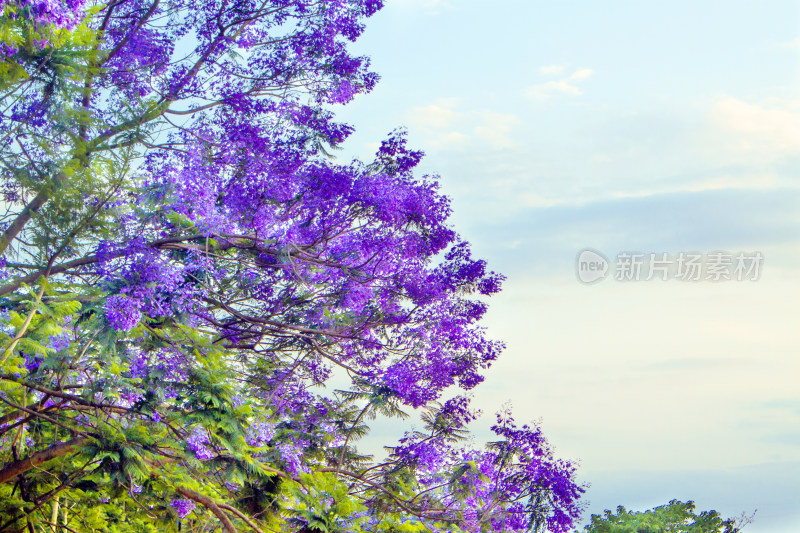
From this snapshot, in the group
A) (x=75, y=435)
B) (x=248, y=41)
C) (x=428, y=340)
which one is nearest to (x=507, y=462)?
(x=428, y=340)

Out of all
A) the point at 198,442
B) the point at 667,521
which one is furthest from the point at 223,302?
the point at 667,521

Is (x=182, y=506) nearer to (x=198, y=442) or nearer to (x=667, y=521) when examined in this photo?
(x=198, y=442)

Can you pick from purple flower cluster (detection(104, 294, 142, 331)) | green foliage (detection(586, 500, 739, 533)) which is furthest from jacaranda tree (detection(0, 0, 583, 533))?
green foliage (detection(586, 500, 739, 533))

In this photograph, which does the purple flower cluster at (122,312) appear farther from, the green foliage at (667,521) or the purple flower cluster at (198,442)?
A: the green foliage at (667,521)

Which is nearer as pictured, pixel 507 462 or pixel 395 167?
pixel 395 167

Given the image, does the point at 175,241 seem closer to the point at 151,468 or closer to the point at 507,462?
the point at 151,468

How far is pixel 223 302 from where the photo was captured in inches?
333

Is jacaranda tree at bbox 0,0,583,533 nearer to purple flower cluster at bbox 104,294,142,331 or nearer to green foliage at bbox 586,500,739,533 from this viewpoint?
purple flower cluster at bbox 104,294,142,331

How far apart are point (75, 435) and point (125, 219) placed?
1.97 metres

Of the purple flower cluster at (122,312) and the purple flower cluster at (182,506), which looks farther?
the purple flower cluster at (182,506)

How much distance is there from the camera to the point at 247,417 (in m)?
7.64

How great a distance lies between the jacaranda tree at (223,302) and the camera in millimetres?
6992

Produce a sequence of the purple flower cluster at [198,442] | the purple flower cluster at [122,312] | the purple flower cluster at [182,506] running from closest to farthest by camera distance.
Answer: the purple flower cluster at [122,312], the purple flower cluster at [198,442], the purple flower cluster at [182,506]

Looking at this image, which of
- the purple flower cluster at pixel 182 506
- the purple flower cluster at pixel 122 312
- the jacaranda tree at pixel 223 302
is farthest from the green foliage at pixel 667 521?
the purple flower cluster at pixel 122 312
